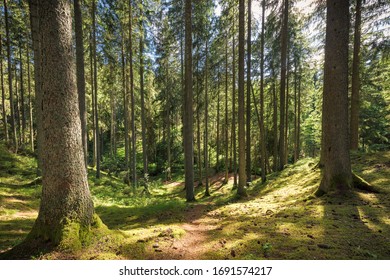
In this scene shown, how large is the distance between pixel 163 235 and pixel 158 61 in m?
15.4

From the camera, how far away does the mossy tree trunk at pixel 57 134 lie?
3461 millimetres

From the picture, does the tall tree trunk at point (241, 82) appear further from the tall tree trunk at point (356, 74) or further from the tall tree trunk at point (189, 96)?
the tall tree trunk at point (356, 74)

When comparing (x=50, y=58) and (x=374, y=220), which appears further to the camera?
(x=374, y=220)

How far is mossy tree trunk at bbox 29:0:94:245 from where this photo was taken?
136 inches

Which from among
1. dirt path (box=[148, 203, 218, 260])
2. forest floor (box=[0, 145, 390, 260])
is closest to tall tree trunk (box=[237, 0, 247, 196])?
forest floor (box=[0, 145, 390, 260])

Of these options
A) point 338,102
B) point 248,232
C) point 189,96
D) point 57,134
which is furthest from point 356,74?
point 57,134

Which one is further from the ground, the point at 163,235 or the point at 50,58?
the point at 50,58

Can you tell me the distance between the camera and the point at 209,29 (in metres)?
13.6

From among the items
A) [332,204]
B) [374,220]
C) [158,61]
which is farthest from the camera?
[158,61]

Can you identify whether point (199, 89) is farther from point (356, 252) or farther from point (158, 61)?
point (356, 252)

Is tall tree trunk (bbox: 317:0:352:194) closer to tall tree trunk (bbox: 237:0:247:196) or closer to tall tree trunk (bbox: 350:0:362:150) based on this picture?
tall tree trunk (bbox: 237:0:247:196)

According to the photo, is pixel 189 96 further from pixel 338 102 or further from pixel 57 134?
pixel 57 134

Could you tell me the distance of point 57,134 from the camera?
349 cm
